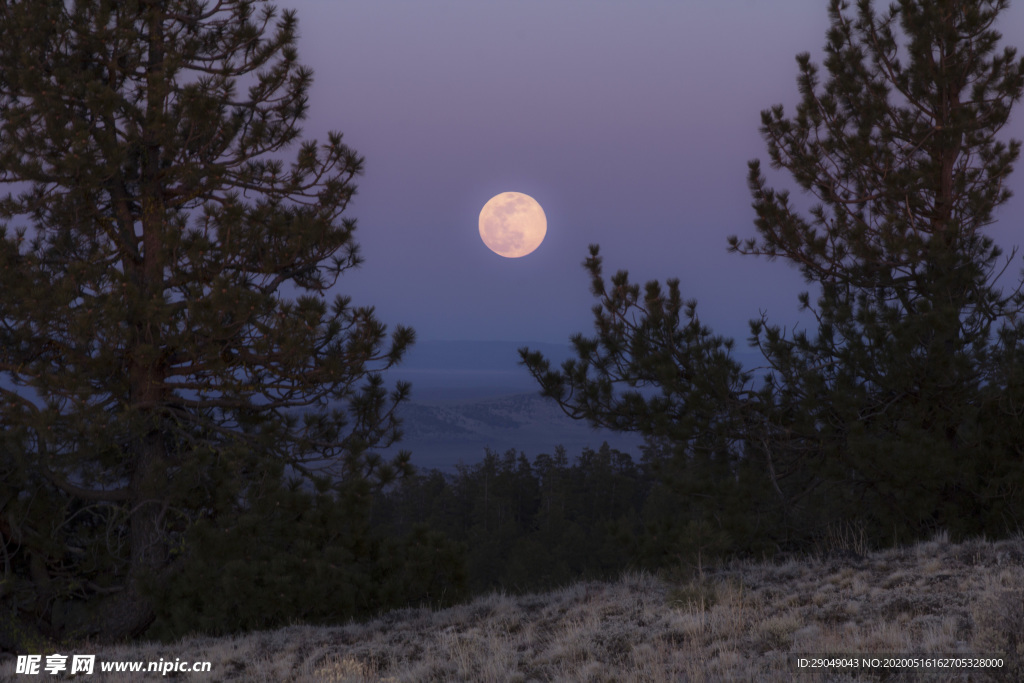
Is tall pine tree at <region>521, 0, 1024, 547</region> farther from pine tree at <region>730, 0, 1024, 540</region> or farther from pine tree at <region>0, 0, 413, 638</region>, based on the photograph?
pine tree at <region>0, 0, 413, 638</region>

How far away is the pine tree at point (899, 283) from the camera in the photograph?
382 inches

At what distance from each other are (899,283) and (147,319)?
Result: 36.8 ft

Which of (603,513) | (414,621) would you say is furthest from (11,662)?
(603,513)

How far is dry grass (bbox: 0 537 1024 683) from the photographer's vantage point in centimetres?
436

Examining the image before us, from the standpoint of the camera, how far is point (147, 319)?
9.63 m

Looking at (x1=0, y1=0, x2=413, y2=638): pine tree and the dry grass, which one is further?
(x1=0, y1=0, x2=413, y2=638): pine tree

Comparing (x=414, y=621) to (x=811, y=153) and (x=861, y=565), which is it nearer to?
(x=861, y=565)

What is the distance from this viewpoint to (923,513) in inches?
385

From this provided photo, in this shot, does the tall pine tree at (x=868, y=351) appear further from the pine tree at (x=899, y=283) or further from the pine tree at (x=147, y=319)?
the pine tree at (x=147, y=319)

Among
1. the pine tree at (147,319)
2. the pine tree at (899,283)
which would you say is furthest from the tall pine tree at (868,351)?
the pine tree at (147,319)

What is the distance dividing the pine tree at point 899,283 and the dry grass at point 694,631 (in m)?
2.49

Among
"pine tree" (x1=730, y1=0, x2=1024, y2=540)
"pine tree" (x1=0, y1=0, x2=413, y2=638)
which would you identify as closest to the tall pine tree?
"pine tree" (x1=730, y1=0, x2=1024, y2=540)

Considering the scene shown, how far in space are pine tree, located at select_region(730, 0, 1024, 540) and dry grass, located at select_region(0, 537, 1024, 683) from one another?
249cm

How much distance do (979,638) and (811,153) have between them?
31.8ft
